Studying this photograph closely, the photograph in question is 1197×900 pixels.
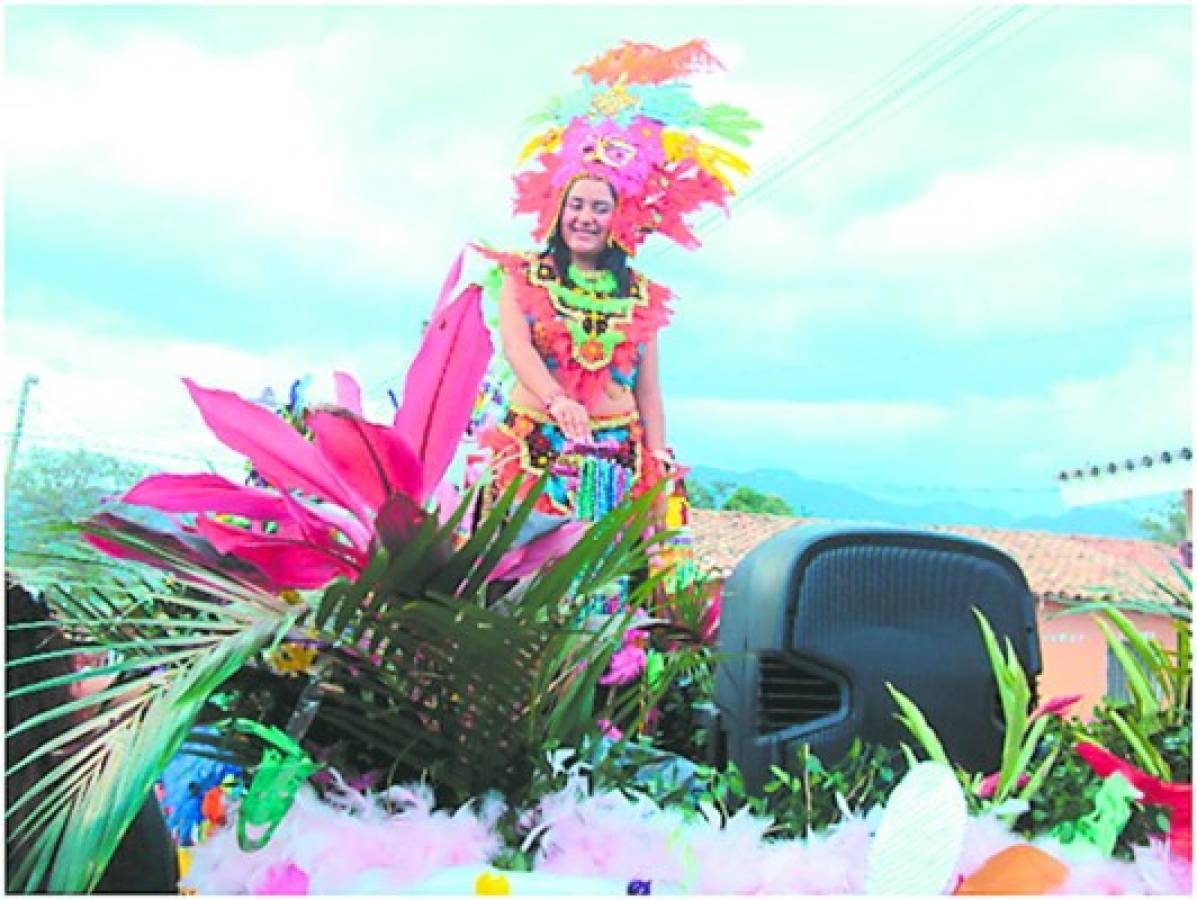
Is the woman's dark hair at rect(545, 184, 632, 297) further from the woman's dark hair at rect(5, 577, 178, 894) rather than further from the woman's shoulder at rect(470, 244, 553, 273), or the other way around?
the woman's dark hair at rect(5, 577, 178, 894)

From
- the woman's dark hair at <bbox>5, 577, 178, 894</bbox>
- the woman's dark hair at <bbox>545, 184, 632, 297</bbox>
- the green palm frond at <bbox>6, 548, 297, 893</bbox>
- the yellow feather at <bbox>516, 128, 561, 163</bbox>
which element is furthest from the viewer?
the yellow feather at <bbox>516, 128, 561, 163</bbox>

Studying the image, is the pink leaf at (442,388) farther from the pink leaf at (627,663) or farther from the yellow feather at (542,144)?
the yellow feather at (542,144)

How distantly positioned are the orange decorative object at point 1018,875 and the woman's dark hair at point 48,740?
0.66m

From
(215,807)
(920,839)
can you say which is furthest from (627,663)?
(920,839)

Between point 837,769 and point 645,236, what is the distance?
333 centimetres

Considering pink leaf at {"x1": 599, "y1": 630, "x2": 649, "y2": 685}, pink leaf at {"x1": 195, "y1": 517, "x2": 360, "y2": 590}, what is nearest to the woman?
pink leaf at {"x1": 599, "y1": 630, "x2": 649, "y2": 685}

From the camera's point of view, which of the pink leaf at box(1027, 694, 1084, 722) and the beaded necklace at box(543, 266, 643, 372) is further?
the beaded necklace at box(543, 266, 643, 372)

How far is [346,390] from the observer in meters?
1.41

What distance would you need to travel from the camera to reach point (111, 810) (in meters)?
0.91

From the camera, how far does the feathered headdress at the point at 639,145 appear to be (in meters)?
4.47

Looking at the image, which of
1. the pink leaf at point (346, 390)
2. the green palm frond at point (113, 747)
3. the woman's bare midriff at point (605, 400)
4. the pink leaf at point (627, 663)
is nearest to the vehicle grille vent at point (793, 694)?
the pink leaf at point (627, 663)

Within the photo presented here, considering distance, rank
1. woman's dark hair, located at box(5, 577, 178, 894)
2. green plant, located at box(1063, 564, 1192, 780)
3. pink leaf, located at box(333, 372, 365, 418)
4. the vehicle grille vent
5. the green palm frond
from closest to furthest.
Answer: the green palm frond
woman's dark hair, located at box(5, 577, 178, 894)
green plant, located at box(1063, 564, 1192, 780)
pink leaf, located at box(333, 372, 365, 418)
the vehicle grille vent

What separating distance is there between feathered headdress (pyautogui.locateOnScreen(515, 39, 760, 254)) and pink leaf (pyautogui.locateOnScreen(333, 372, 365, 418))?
3123 millimetres

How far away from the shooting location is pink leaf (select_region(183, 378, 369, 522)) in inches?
45.3
